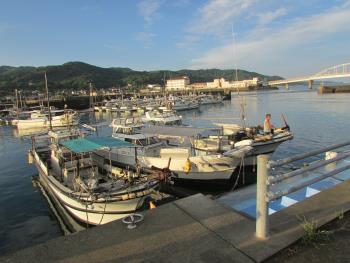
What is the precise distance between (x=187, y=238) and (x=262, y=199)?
4.07 ft

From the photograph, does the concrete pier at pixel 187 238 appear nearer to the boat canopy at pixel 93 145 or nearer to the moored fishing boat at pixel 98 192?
the moored fishing boat at pixel 98 192

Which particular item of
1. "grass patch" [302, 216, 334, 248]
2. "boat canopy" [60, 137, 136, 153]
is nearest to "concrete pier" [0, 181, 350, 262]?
"grass patch" [302, 216, 334, 248]

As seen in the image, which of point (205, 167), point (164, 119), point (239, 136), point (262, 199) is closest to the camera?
point (262, 199)

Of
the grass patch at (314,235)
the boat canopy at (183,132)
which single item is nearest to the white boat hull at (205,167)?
the boat canopy at (183,132)

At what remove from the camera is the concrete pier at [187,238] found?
371cm

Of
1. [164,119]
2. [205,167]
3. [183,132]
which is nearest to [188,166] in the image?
[205,167]

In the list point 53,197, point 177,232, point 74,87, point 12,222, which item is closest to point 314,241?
point 177,232

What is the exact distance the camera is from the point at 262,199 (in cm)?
388

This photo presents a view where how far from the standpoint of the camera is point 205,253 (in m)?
3.71

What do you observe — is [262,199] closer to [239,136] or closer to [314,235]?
[314,235]

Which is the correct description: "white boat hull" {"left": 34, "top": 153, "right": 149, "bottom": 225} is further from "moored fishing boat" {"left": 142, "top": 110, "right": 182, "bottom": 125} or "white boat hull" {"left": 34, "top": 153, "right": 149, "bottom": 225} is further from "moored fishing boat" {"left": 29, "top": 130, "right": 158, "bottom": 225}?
"moored fishing boat" {"left": 142, "top": 110, "right": 182, "bottom": 125}

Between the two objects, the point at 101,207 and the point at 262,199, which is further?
the point at 101,207

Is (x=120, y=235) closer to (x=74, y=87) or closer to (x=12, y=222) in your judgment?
(x=12, y=222)

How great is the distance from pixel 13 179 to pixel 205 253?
22974 millimetres
